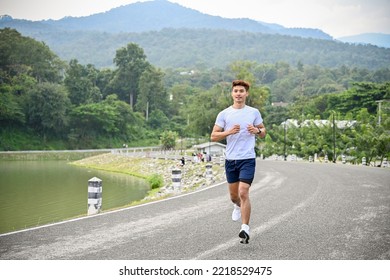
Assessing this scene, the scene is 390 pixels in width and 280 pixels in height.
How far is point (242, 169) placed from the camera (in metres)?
5.22

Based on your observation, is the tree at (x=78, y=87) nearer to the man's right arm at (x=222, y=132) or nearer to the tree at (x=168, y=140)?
the tree at (x=168, y=140)

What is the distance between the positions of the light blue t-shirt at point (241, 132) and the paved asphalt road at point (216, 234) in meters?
1.01

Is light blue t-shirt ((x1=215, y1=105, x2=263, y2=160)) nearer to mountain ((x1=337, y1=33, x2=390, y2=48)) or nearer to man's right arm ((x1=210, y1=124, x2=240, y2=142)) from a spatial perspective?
man's right arm ((x1=210, y1=124, x2=240, y2=142))

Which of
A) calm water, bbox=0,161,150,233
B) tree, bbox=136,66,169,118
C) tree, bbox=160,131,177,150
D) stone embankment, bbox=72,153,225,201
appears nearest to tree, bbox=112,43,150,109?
tree, bbox=136,66,169,118

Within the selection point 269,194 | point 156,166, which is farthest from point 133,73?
point 269,194

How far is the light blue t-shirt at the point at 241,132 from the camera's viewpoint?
203 inches

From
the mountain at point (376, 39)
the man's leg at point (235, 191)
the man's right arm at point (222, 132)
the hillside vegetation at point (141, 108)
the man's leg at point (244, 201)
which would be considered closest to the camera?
the man's right arm at point (222, 132)

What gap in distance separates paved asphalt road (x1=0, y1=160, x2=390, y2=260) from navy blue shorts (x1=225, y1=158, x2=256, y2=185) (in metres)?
0.73

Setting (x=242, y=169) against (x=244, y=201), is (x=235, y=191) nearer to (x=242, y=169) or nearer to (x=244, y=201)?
(x=244, y=201)

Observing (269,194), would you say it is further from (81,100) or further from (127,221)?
(81,100)

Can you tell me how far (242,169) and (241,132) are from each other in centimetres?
42

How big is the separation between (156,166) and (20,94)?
2413cm

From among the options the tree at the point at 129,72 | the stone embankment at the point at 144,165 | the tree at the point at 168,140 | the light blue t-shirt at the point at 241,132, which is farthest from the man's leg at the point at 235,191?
the tree at the point at 129,72

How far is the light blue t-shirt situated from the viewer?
517 centimetres
